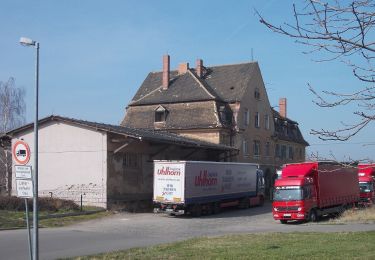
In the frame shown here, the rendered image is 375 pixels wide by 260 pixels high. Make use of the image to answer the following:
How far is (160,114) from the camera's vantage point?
2142 inches

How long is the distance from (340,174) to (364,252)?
2323cm

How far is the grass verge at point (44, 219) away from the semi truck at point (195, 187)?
13.7ft

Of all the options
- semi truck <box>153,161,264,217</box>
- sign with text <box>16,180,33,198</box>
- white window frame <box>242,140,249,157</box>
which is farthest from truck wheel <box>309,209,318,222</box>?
white window frame <box>242,140,249,157</box>

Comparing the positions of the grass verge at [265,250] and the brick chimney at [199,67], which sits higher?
the brick chimney at [199,67]

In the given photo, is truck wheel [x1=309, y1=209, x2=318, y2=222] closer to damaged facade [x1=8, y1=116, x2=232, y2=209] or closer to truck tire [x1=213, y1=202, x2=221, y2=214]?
truck tire [x1=213, y1=202, x2=221, y2=214]

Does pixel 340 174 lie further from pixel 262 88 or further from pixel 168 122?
pixel 262 88

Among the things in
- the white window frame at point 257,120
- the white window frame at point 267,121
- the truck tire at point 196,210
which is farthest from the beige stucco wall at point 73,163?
the white window frame at point 267,121

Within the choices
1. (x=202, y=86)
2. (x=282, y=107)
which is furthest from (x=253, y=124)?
(x=282, y=107)

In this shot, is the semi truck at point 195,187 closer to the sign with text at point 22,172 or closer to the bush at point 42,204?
the bush at point 42,204

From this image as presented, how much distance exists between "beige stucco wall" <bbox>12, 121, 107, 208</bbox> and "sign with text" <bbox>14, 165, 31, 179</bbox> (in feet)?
74.9

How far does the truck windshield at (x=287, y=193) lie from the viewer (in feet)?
102

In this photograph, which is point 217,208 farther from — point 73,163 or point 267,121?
point 267,121

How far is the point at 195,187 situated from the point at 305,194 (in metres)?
7.26

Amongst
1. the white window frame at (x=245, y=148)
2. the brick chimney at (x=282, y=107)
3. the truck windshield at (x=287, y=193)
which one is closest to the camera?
the truck windshield at (x=287, y=193)
